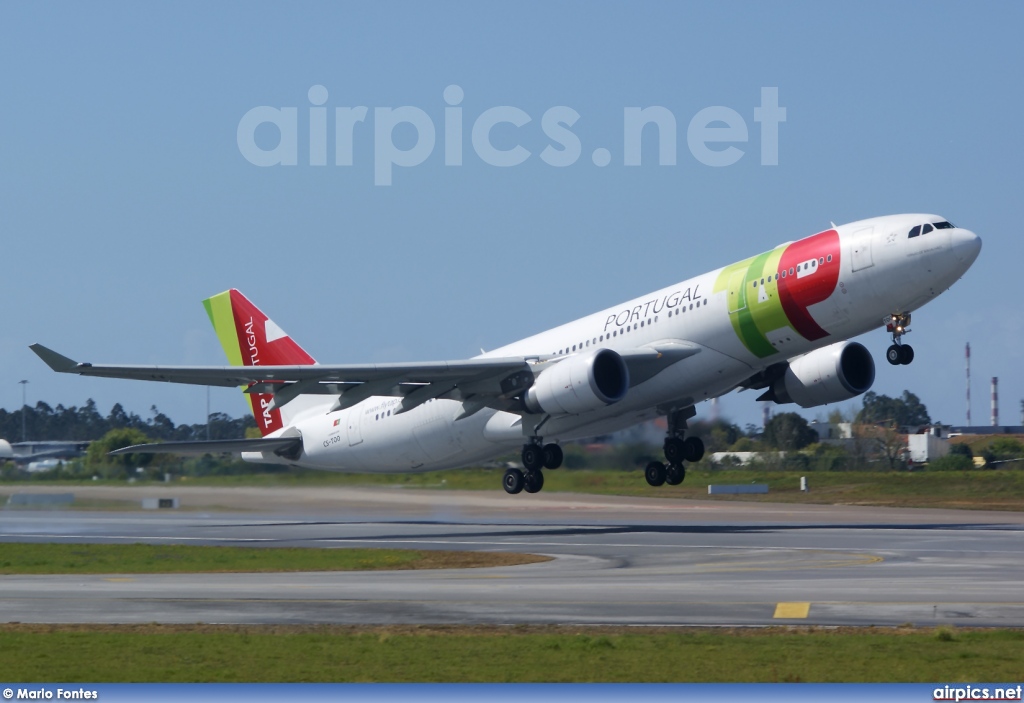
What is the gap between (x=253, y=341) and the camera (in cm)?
4631

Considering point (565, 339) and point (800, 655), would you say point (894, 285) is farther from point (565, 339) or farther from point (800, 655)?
point (800, 655)

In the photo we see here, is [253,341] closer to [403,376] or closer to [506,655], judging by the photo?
[403,376]

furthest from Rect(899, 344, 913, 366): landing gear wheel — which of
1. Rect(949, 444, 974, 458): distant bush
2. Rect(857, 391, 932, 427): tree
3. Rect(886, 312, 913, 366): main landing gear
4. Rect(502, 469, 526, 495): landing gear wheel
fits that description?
Rect(857, 391, 932, 427): tree

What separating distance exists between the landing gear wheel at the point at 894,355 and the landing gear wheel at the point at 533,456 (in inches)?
441

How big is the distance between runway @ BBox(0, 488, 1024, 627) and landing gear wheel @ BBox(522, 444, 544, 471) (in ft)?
6.80

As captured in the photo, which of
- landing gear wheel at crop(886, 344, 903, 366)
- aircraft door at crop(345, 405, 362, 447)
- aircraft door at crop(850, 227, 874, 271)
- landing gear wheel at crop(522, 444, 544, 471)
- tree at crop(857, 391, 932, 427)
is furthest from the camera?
tree at crop(857, 391, 932, 427)

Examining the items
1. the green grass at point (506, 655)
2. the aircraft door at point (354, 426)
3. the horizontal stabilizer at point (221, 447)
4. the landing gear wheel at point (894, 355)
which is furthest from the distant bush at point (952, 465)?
the green grass at point (506, 655)

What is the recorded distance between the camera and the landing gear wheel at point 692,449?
39.5m

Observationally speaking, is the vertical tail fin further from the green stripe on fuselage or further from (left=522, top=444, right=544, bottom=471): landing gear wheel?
the green stripe on fuselage

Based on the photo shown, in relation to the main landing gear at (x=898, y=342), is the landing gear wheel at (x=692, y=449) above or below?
below

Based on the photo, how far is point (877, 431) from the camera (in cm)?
8312

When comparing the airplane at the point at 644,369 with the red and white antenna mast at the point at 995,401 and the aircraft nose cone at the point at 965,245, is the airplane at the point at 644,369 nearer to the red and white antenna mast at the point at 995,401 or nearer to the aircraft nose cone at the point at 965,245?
the aircraft nose cone at the point at 965,245

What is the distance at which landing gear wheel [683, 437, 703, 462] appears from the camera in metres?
39.5

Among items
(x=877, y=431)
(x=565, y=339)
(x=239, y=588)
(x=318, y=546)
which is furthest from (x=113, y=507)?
(x=877, y=431)
